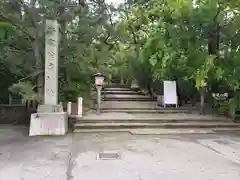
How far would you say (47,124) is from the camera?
8.62m

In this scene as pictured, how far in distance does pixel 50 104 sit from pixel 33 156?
2.99 meters

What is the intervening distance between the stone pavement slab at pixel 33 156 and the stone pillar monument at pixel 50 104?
399 mm

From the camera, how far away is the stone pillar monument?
8.59m

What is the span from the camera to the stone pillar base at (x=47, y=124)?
858cm

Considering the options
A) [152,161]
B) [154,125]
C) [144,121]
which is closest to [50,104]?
[144,121]

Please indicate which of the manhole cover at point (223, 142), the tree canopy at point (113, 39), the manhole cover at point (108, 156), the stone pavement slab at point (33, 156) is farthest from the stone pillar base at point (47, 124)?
the manhole cover at point (223, 142)

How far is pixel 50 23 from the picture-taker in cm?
876

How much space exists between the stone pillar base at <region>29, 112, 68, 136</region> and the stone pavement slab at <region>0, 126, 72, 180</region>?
32cm

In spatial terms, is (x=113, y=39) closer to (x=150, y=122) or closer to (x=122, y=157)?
(x=150, y=122)

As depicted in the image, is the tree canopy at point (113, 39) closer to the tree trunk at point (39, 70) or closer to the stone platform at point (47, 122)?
the tree trunk at point (39, 70)

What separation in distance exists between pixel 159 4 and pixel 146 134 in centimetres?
596

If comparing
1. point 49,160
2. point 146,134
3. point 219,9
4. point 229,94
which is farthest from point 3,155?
point 229,94

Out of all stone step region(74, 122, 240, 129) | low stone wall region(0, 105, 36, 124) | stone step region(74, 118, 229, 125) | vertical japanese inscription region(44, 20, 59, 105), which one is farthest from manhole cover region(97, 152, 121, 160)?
low stone wall region(0, 105, 36, 124)

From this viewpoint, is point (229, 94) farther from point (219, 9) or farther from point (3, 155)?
point (3, 155)
